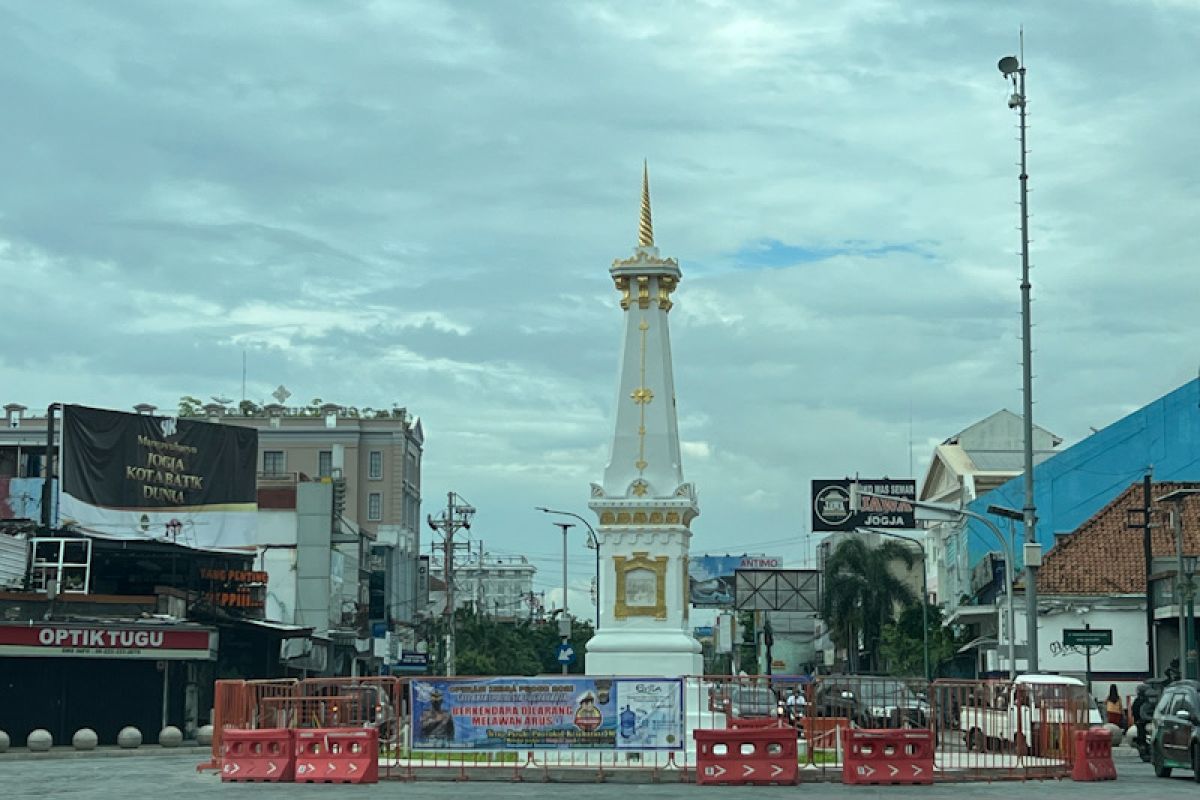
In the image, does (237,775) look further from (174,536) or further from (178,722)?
(174,536)

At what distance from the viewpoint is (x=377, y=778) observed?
2811 cm

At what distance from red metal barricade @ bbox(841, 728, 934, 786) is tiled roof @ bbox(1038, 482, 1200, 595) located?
99.6 ft

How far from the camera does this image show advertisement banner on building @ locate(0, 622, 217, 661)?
44.3 m

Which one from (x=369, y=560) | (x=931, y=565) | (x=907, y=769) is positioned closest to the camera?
(x=907, y=769)

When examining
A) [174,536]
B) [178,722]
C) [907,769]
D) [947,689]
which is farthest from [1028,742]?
→ [174,536]

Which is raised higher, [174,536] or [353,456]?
[353,456]

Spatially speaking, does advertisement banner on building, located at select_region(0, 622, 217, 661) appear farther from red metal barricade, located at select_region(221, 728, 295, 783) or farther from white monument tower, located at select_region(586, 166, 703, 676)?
red metal barricade, located at select_region(221, 728, 295, 783)

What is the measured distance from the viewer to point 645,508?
39.2m

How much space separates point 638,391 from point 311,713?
12311 millimetres

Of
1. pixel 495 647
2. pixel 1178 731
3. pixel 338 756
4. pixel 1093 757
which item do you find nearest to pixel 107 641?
pixel 338 756

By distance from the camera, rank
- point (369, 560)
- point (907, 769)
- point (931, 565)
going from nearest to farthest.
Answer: point (907, 769) → point (369, 560) → point (931, 565)

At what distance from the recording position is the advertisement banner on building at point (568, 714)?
29.0 meters

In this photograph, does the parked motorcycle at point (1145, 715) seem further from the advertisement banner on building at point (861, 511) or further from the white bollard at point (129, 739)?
the advertisement banner on building at point (861, 511)

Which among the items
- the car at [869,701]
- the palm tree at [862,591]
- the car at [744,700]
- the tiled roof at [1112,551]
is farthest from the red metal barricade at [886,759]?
the palm tree at [862,591]
